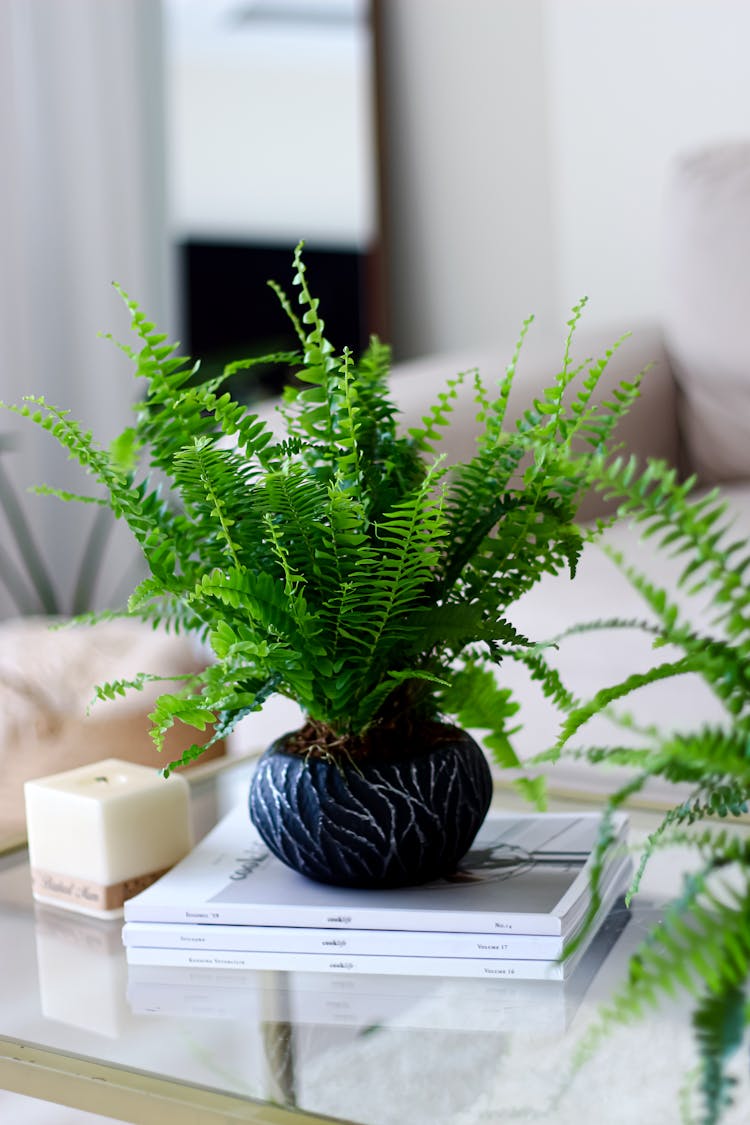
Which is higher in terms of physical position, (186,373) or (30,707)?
(186,373)

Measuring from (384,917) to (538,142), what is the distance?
2.26 metres

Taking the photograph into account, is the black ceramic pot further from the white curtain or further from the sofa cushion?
the white curtain

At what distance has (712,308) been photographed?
1870 millimetres

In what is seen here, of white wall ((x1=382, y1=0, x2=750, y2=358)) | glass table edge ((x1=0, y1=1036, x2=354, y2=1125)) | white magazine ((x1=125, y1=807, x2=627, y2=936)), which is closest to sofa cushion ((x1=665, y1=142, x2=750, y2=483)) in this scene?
white wall ((x1=382, y1=0, x2=750, y2=358))

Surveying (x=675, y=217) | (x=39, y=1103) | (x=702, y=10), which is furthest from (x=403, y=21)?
(x=39, y=1103)

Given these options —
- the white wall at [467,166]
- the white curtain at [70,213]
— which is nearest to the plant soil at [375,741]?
the white curtain at [70,213]

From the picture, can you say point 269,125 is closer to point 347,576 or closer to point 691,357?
point 691,357

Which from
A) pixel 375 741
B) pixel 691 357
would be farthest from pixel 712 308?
pixel 375 741

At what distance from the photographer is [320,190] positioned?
116 inches

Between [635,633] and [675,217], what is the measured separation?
2.58ft

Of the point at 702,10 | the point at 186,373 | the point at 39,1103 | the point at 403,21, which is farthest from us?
the point at 403,21

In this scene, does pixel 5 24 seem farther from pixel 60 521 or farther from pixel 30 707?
pixel 30 707

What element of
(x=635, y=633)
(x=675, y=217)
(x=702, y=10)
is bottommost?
(x=635, y=633)

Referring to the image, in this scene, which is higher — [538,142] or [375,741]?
[538,142]
